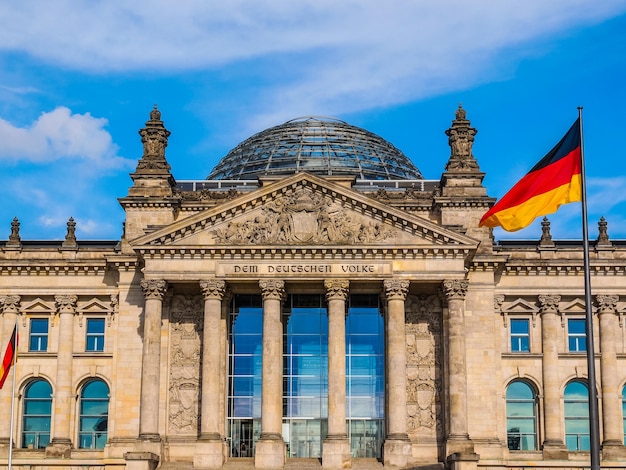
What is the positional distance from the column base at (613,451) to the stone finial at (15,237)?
3897 cm

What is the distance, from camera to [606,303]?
70500mm

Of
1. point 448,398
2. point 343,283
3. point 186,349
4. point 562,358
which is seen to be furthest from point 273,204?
point 562,358

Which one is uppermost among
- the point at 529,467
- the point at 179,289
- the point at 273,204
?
the point at 273,204

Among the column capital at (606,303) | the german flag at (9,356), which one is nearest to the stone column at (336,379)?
the column capital at (606,303)

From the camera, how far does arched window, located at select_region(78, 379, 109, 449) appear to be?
69750 mm

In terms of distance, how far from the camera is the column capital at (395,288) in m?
65.1

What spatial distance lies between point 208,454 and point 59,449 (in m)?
10.7

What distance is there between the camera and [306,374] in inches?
2689

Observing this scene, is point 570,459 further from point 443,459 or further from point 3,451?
point 3,451

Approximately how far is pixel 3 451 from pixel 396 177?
3333 cm

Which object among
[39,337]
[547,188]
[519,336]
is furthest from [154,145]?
[547,188]

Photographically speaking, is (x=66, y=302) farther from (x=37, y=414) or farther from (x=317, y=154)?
(x=317, y=154)

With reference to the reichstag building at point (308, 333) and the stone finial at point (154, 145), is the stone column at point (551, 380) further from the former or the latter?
the stone finial at point (154, 145)

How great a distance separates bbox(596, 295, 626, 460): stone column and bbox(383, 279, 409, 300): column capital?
1366cm
